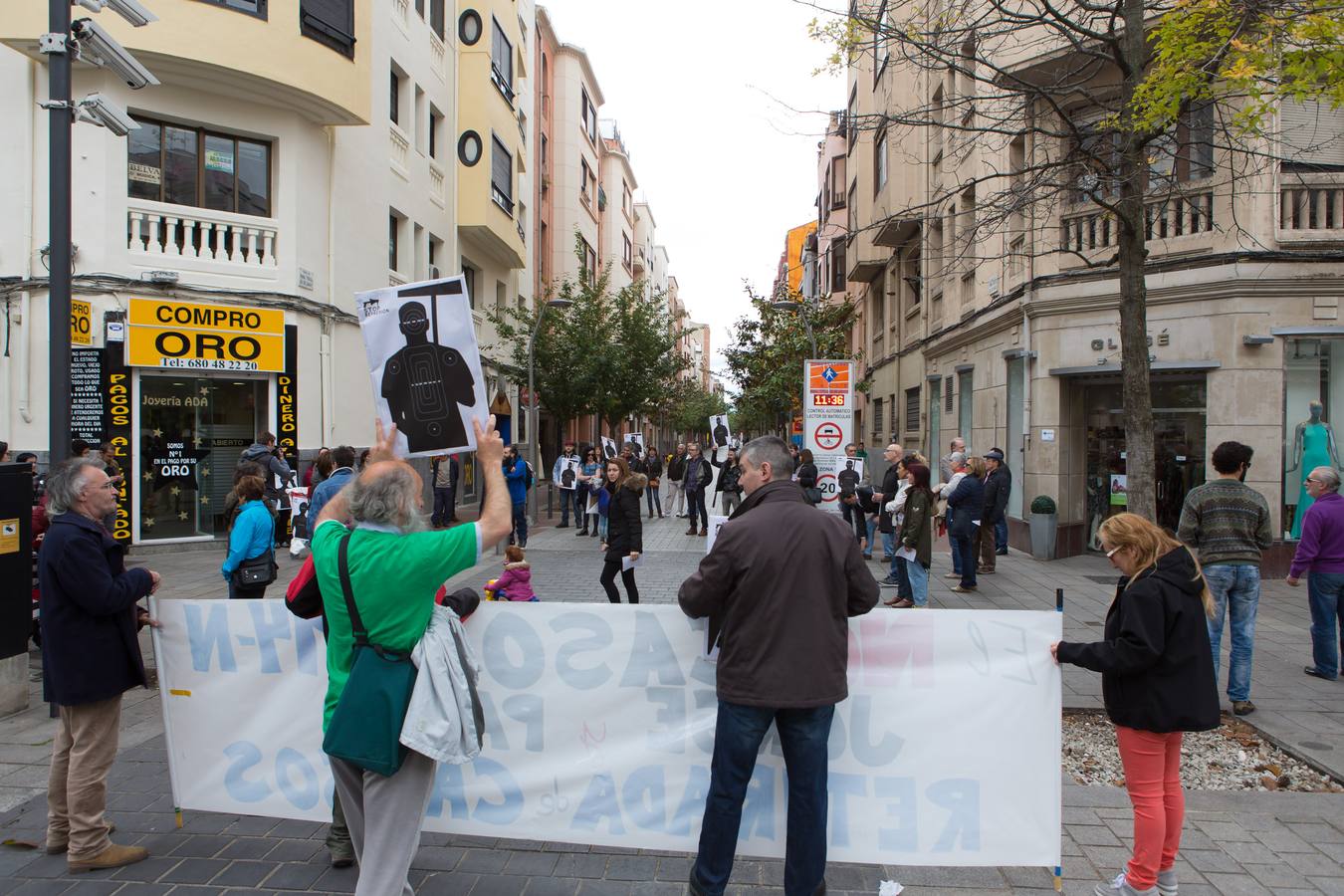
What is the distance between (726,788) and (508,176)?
85.7ft

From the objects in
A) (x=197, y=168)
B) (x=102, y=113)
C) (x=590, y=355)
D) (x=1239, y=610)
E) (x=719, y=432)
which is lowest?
(x=1239, y=610)

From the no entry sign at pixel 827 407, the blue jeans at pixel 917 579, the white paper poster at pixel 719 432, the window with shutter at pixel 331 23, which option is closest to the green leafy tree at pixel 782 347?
the white paper poster at pixel 719 432

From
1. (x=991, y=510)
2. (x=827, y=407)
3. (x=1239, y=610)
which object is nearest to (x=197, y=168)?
(x=827, y=407)

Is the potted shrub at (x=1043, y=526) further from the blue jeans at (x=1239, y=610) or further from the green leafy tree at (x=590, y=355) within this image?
the green leafy tree at (x=590, y=355)

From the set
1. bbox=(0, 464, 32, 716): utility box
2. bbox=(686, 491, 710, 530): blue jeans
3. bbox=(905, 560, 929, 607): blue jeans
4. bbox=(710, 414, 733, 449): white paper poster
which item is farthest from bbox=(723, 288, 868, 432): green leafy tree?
bbox=(0, 464, 32, 716): utility box

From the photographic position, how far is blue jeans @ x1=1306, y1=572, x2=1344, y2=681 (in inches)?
257

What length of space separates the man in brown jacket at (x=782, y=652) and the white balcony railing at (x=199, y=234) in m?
14.0

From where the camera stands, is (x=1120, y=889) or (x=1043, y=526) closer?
(x=1120, y=889)

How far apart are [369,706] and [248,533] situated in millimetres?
4323

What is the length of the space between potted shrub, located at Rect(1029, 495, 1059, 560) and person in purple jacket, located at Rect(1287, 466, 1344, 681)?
21.9 ft

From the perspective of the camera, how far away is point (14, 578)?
5738 mm

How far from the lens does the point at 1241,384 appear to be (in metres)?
11.9

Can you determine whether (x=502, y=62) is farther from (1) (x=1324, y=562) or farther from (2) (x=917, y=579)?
(1) (x=1324, y=562)

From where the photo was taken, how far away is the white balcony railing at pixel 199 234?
44.8 ft
